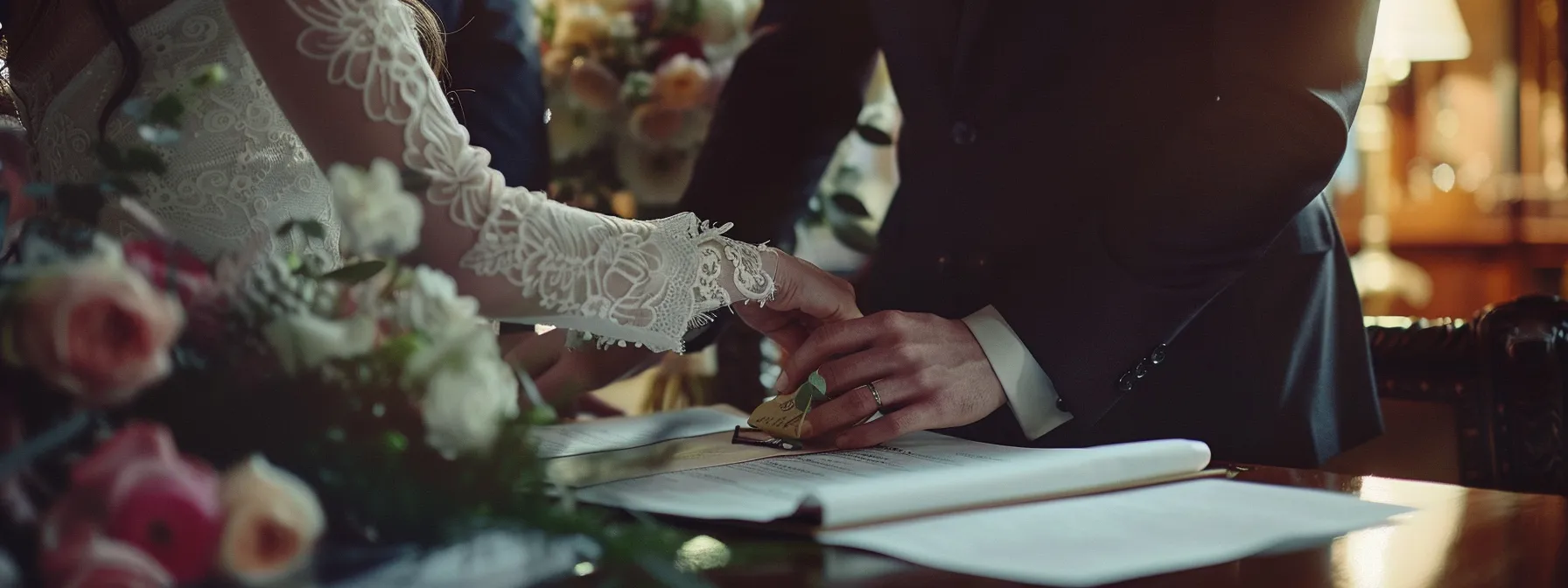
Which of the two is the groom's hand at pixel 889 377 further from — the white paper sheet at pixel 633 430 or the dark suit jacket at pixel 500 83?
the dark suit jacket at pixel 500 83

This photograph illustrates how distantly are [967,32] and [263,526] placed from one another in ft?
3.63

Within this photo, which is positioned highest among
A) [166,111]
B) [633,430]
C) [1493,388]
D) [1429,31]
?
[166,111]

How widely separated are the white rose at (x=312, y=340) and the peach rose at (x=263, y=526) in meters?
0.08

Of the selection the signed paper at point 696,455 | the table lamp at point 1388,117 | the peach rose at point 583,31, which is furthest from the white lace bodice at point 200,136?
the table lamp at point 1388,117

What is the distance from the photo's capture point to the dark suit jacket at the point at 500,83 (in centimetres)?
169

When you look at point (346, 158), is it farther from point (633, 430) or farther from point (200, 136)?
point (633, 430)

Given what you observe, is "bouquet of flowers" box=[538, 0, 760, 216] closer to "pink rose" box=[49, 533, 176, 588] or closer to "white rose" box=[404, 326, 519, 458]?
"white rose" box=[404, 326, 519, 458]

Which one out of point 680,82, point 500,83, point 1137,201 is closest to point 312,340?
point 1137,201

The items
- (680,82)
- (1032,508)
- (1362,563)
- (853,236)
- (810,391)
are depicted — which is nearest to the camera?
(1362,563)

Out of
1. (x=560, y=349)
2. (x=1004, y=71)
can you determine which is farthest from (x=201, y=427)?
(x=1004, y=71)

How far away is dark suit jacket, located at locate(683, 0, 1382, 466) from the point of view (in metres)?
1.23

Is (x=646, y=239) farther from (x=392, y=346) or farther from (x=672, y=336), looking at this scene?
(x=392, y=346)

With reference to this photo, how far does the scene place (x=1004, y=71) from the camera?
144cm

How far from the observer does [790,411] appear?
43.8 inches
